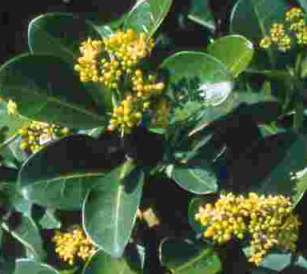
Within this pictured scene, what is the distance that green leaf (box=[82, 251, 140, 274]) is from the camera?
2158 mm

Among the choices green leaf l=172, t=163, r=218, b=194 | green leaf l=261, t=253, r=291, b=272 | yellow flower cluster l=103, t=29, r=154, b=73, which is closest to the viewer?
yellow flower cluster l=103, t=29, r=154, b=73

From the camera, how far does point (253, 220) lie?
195cm

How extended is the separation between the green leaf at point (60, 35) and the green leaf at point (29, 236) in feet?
1.38

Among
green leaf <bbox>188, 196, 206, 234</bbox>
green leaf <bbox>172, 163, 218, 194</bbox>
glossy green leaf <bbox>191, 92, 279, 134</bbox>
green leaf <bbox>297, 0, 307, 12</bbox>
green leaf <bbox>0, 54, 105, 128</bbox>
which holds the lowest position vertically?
green leaf <bbox>188, 196, 206, 234</bbox>

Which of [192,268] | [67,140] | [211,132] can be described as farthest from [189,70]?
[192,268]

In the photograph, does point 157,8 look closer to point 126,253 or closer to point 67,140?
point 67,140

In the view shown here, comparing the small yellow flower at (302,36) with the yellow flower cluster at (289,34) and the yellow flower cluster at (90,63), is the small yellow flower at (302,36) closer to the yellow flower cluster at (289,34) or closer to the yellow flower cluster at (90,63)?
the yellow flower cluster at (289,34)

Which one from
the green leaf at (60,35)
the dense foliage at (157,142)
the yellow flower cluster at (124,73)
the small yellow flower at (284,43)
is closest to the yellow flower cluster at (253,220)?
the dense foliage at (157,142)

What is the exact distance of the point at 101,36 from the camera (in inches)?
85.4

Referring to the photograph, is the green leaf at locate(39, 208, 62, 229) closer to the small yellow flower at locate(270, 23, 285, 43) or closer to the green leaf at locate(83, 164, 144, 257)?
the green leaf at locate(83, 164, 144, 257)

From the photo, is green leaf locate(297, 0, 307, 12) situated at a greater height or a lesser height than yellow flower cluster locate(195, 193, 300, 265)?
greater

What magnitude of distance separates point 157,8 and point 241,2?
0.22 m

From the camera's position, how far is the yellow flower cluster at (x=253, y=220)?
6.40ft

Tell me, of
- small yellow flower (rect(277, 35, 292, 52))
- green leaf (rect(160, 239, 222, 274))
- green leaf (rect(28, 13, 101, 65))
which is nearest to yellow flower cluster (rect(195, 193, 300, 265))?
green leaf (rect(160, 239, 222, 274))
